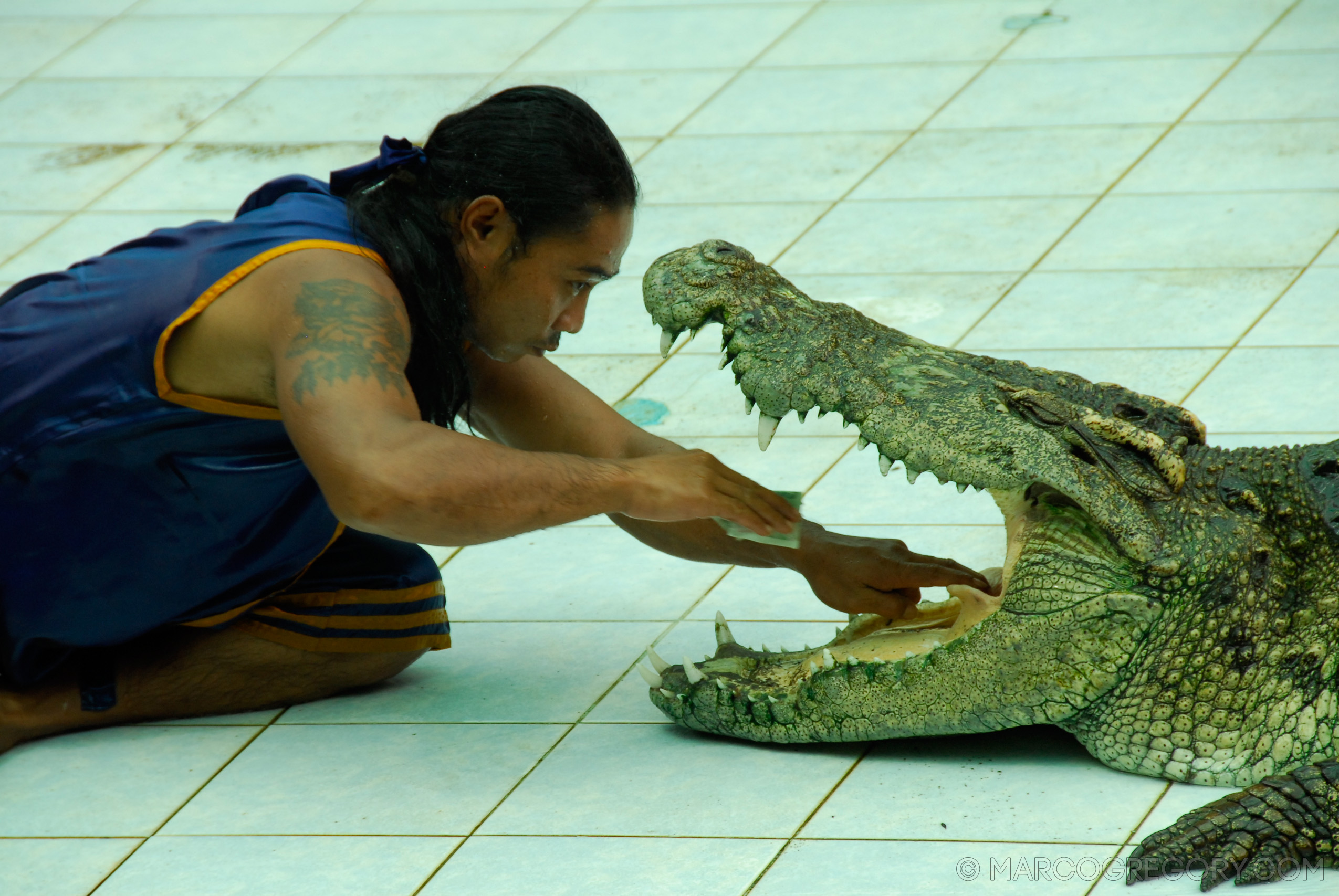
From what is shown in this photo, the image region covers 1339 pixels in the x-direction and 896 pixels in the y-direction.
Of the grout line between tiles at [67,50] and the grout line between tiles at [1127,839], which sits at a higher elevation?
the grout line between tiles at [67,50]

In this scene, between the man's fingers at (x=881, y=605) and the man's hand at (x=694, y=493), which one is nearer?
the man's hand at (x=694, y=493)

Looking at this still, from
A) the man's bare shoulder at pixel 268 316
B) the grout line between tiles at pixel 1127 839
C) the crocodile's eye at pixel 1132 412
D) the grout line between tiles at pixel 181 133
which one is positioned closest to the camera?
the grout line between tiles at pixel 1127 839

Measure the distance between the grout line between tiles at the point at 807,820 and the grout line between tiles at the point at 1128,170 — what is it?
6.19 feet

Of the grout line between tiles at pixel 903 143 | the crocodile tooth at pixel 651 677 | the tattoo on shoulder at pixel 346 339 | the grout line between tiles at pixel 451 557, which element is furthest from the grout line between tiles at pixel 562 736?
the grout line between tiles at pixel 903 143

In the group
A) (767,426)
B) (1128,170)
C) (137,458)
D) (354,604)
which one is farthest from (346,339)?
(1128,170)

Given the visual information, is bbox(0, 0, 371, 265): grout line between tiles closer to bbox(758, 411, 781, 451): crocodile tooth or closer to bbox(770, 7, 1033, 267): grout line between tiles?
bbox(770, 7, 1033, 267): grout line between tiles

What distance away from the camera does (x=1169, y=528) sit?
2689 mm

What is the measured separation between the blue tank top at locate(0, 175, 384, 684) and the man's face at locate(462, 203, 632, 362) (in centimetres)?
22

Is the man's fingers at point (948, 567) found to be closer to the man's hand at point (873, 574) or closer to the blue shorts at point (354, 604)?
the man's hand at point (873, 574)

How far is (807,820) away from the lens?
268cm

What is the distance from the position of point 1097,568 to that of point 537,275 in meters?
1.06

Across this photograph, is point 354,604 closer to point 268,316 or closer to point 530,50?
point 268,316

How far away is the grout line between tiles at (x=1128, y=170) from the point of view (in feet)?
15.7

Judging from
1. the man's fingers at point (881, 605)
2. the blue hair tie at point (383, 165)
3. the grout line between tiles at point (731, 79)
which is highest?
the blue hair tie at point (383, 165)
